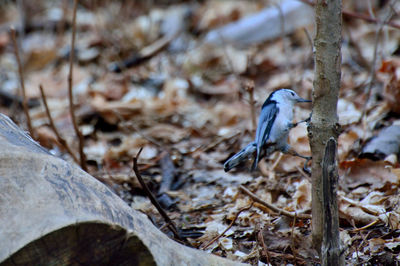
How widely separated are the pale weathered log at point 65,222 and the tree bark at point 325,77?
1.76ft

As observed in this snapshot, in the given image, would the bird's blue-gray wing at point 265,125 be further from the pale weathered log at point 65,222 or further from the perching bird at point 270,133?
the pale weathered log at point 65,222

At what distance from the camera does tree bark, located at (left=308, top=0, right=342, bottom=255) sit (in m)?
1.62

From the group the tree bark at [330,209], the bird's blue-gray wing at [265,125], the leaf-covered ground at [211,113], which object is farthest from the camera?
the leaf-covered ground at [211,113]

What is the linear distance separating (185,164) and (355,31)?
3.33m

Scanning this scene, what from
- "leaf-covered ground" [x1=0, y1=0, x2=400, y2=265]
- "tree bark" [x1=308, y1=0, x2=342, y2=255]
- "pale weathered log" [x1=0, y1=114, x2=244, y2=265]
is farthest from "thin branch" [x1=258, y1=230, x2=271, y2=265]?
"tree bark" [x1=308, y1=0, x2=342, y2=255]

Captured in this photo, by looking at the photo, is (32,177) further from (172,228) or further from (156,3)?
(156,3)

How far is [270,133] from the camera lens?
215 cm

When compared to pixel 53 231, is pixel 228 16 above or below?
below

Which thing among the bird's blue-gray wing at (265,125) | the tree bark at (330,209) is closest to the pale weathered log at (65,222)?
the tree bark at (330,209)

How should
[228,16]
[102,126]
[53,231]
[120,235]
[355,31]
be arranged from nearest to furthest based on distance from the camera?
[53,231]
[120,235]
[102,126]
[355,31]
[228,16]

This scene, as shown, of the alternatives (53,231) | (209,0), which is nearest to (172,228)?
(53,231)

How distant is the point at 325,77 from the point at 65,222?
0.88 meters

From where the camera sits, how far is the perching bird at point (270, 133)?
213 centimetres

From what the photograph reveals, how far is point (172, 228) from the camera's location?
2.27 m
